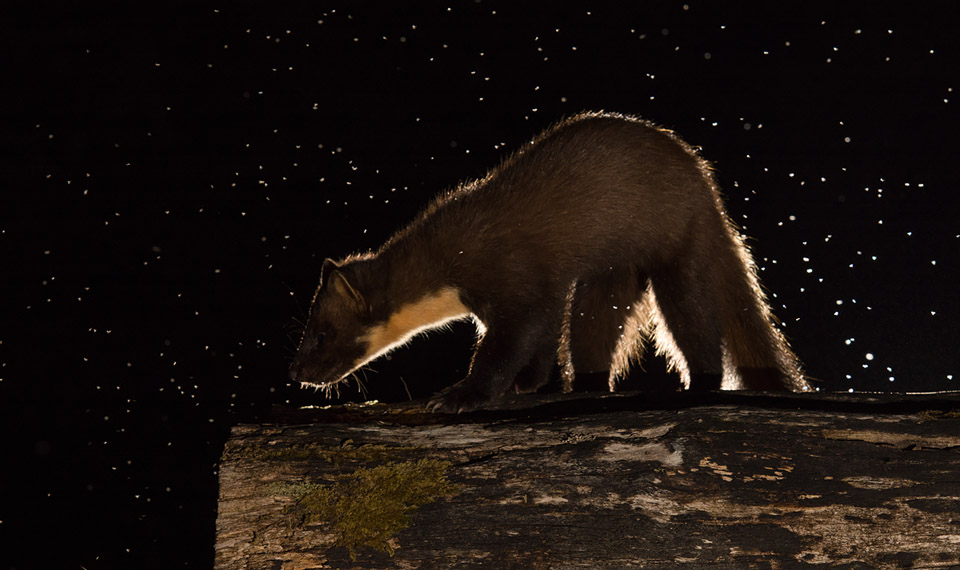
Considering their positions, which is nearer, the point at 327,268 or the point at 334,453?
the point at 334,453

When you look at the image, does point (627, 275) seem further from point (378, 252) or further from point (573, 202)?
point (378, 252)

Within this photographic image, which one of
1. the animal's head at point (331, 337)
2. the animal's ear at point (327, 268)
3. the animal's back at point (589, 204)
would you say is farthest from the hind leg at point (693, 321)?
the animal's ear at point (327, 268)

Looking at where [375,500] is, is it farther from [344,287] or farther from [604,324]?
[604,324]

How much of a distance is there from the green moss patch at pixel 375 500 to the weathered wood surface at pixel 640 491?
0.02 metres

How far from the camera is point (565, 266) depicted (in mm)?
4371

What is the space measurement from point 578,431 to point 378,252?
2.20m

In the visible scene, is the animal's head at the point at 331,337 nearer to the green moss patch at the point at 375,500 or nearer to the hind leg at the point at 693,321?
the hind leg at the point at 693,321

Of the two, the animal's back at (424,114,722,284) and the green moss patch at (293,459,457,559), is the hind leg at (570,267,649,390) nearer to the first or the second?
the animal's back at (424,114,722,284)

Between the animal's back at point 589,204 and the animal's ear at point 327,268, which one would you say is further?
the animal's ear at point 327,268

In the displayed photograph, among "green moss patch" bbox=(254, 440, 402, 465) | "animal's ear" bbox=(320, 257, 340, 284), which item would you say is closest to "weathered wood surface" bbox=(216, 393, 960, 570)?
"green moss patch" bbox=(254, 440, 402, 465)

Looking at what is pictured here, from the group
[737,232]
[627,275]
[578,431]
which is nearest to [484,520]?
[578,431]

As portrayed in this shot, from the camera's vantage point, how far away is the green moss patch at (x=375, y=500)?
2469mm

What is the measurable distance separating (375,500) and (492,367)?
150cm

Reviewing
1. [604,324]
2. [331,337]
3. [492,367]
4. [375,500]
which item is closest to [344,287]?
[331,337]
